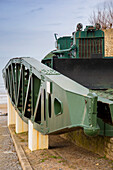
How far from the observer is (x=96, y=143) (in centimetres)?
692

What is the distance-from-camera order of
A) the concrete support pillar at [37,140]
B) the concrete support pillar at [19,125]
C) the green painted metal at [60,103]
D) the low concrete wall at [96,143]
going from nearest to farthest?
the green painted metal at [60,103]
the low concrete wall at [96,143]
the concrete support pillar at [37,140]
the concrete support pillar at [19,125]

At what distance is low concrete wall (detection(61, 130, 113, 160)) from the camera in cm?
635

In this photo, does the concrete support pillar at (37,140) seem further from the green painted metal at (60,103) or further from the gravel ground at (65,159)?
the green painted metal at (60,103)

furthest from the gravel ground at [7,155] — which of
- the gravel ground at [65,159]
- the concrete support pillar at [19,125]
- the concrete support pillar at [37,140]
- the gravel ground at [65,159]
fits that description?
the concrete support pillar at [37,140]

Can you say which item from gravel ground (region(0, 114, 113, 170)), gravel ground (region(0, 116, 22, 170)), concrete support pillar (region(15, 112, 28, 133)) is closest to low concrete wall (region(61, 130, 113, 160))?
gravel ground (region(0, 114, 113, 170))

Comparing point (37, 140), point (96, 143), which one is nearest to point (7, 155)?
point (37, 140)

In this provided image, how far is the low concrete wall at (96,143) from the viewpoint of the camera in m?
Answer: 6.35

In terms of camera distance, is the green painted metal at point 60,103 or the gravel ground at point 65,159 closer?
the green painted metal at point 60,103

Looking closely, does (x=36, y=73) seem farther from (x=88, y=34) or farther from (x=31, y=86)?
(x=88, y=34)

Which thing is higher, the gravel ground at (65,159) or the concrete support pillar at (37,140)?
the concrete support pillar at (37,140)

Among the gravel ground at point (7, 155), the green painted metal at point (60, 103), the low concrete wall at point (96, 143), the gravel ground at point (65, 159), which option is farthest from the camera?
the gravel ground at point (7, 155)

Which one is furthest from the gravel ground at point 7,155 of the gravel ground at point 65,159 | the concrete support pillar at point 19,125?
the concrete support pillar at point 19,125

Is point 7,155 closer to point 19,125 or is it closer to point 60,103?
point 19,125

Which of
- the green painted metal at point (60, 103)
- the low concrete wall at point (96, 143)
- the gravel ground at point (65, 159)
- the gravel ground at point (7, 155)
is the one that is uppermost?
the green painted metal at point (60, 103)
